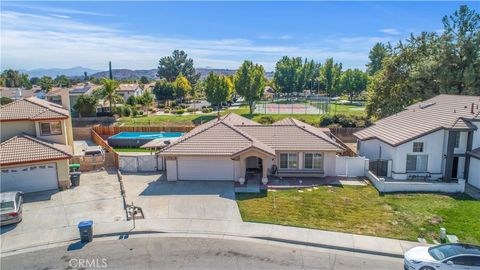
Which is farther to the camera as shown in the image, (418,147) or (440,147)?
(418,147)

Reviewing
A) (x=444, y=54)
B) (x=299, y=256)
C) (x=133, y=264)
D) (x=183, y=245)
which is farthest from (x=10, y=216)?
(x=444, y=54)

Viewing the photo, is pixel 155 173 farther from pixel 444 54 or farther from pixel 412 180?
pixel 444 54

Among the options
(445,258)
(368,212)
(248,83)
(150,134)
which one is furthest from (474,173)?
(248,83)

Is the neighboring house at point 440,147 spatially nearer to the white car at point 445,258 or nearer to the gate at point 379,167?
the gate at point 379,167

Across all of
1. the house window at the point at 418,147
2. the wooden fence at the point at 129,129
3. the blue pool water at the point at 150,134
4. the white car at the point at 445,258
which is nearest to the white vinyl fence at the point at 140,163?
the blue pool water at the point at 150,134

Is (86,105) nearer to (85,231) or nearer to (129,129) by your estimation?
(129,129)

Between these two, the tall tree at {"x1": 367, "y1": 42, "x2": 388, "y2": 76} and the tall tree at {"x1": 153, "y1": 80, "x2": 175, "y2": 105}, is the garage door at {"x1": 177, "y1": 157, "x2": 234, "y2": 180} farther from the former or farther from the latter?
the tall tree at {"x1": 367, "y1": 42, "x2": 388, "y2": 76}

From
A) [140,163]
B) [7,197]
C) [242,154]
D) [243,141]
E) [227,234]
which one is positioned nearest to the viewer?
[227,234]
